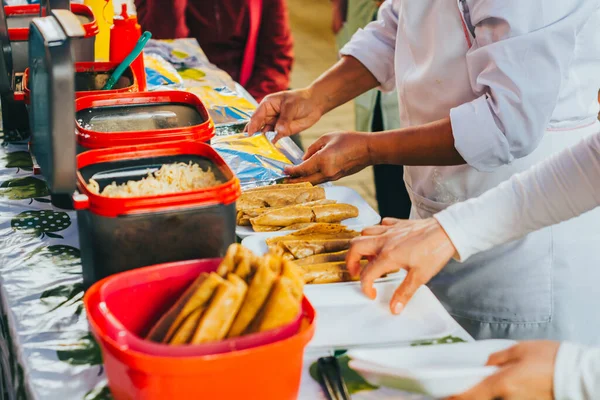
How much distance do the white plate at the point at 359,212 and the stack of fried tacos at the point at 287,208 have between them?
0.02 m

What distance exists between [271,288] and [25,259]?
2.33 feet

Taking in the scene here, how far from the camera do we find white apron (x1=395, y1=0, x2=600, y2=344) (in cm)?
172

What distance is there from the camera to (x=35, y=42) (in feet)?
4.49

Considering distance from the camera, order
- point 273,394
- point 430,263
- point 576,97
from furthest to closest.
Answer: point 576,97 → point 430,263 → point 273,394

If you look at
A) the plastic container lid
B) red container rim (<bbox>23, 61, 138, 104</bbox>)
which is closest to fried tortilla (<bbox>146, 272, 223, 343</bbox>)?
red container rim (<bbox>23, 61, 138, 104</bbox>)

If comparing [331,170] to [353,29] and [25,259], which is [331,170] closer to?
[25,259]

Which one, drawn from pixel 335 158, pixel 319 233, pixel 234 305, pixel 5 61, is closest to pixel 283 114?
pixel 335 158

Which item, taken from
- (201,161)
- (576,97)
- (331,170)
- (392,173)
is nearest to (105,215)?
(201,161)

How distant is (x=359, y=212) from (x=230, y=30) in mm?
2021

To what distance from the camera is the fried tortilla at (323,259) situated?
4.64 ft

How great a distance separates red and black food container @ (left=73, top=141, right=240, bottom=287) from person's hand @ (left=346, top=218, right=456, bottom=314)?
26cm

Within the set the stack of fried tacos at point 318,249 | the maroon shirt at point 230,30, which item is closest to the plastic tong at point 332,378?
the stack of fried tacos at point 318,249

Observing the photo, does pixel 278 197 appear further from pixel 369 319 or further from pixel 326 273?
pixel 369 319

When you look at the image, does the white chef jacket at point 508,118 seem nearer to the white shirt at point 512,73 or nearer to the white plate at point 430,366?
the white shirt at point 512,73
